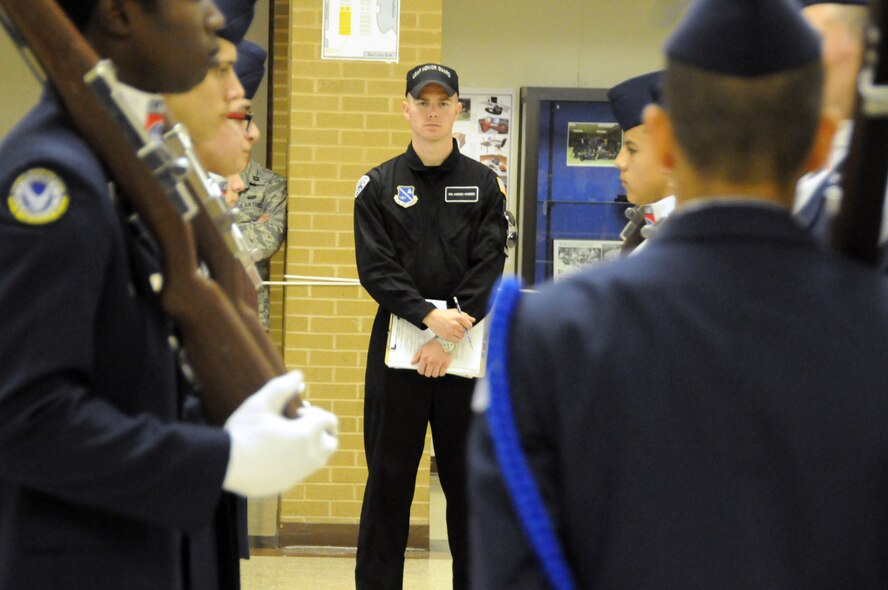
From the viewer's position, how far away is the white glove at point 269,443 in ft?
4.72

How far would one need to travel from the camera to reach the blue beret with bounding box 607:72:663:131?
324 centimetres

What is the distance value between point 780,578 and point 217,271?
0.92 metres

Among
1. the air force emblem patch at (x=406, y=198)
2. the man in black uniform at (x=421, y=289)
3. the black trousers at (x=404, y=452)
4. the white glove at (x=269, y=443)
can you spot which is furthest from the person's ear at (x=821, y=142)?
the air force emblem patch at (x=406, y=198)

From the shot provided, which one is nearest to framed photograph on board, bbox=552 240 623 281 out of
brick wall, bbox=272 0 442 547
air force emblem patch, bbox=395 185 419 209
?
brick wall, bbox=272 0 442 547

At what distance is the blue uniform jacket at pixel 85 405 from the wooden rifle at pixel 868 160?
31.4 inches

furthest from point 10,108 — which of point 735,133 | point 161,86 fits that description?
point 735,133

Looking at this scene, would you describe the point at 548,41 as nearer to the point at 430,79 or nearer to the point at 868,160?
the point at 430,79

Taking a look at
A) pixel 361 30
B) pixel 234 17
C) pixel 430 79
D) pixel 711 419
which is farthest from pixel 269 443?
pixel 361 30

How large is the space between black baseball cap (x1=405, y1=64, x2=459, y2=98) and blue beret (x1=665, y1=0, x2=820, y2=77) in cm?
331

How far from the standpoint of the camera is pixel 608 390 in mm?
1064

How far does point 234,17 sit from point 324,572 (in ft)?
10.1

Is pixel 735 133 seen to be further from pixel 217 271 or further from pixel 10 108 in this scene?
pixel 10 108

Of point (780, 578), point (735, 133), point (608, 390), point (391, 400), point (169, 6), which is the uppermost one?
point (169, 6)

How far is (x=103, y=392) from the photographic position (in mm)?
1440
